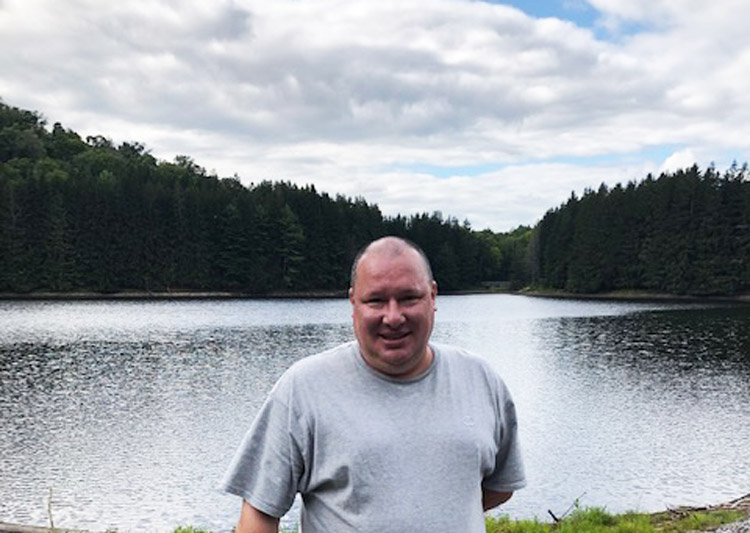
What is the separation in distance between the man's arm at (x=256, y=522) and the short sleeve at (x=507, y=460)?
728 millimetres

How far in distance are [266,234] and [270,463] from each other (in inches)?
3801

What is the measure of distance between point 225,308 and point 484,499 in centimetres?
6657

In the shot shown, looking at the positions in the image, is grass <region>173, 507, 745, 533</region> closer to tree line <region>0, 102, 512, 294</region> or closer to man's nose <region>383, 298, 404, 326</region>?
man's nose <region>383, 298, 404, 326</region>

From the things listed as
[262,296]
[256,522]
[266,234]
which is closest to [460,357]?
[256,522]

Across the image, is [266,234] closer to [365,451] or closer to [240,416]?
[240,416]

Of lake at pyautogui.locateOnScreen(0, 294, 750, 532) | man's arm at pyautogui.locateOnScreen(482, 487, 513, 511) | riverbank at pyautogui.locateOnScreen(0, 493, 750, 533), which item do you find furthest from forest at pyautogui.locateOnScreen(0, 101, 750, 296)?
man's arm at pyautogui.locateOnScreen(482, 487, 513, 511)

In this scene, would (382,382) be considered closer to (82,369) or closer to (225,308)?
(82,369)

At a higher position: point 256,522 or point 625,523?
point 256,522

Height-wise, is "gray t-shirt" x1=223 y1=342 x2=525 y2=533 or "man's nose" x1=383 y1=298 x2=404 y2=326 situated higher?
"man's nose" x1=383 y1=298 x2=404 y2=326

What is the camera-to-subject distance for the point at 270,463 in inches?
87.5

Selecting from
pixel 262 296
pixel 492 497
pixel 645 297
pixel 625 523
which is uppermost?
pixel 492 497

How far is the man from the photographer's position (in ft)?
7.16

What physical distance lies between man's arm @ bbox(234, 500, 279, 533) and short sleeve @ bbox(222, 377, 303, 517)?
0.08ft

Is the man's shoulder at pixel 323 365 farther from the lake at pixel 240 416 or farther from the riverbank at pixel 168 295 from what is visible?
the riverbank at pixel 168 295
